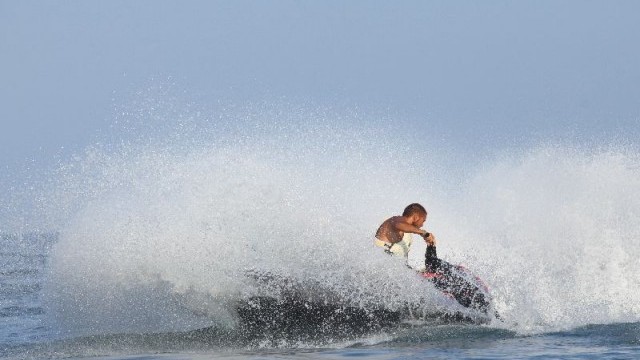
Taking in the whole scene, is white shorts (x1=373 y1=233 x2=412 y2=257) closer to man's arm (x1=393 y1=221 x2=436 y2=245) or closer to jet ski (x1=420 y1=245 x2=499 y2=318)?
man's arm (x1=393 y1=221 x2=436 y2=245)

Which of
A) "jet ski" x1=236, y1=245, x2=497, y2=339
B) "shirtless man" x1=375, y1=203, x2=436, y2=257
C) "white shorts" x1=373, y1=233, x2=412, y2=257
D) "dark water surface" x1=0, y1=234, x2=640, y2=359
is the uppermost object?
"shirtless man" x1=375, y1=203, x2=436, y2=257

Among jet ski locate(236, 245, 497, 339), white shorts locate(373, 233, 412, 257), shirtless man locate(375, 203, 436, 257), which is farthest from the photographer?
white shorts locate(373, 233, 412, 257)

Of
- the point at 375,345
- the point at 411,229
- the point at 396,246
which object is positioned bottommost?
the point at 375,345

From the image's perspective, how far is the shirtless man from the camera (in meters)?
16.2

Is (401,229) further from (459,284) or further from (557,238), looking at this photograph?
(557,238)

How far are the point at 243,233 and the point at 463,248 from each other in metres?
13.8

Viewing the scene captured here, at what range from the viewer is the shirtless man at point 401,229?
53.2 ft

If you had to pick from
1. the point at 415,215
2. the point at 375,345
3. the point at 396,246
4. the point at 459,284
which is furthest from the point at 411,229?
the point at 375,345

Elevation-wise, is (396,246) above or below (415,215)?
below

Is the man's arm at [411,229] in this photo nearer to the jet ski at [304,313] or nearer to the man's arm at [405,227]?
the man's arm at [405,227]

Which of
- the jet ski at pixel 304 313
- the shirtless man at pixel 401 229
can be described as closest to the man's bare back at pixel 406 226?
the shirtless man at pixel 401 229

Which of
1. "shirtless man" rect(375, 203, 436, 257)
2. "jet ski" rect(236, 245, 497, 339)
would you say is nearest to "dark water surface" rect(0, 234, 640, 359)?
"jet ski" rect(236, 245, 497, 339)

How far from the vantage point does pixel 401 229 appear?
53.2 feet

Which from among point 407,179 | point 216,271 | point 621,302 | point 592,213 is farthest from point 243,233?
point 407,179
